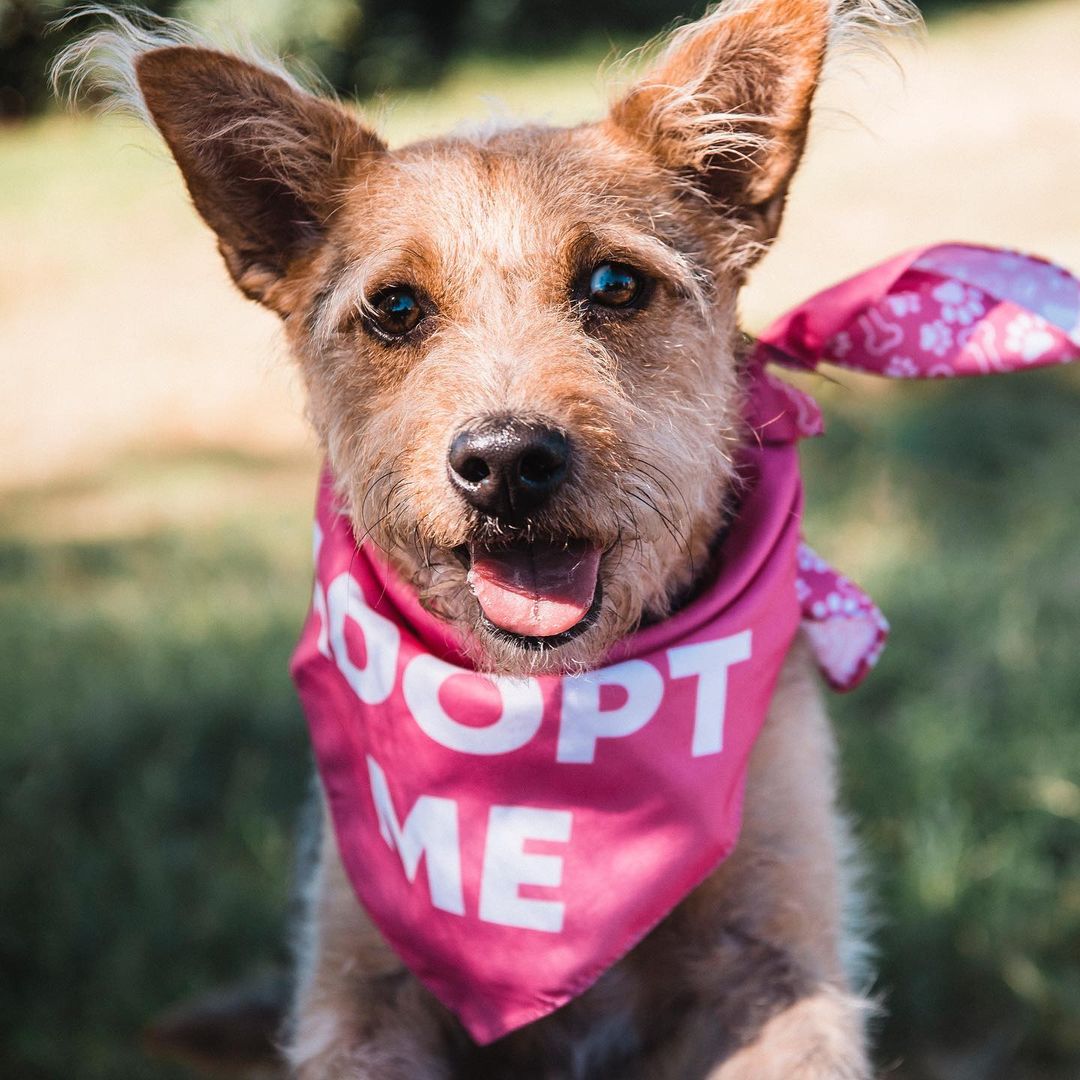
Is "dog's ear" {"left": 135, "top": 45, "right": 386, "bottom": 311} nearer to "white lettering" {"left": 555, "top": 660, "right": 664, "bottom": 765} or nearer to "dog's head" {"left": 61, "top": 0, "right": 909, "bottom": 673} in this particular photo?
"dog's head" {"left": 61, "top": 0, "right": 909, "bottom": 673}

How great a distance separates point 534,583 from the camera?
2611 mm

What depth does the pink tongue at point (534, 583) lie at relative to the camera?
2564 millimetres

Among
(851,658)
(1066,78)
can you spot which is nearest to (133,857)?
(851,658)

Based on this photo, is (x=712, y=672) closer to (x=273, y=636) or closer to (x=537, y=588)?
(x=537, y=588)

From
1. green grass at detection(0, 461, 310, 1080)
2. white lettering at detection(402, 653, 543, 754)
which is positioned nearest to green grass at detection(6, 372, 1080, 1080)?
green grass at detection(0, 461, 310, 1080)

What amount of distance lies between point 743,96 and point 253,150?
1146mm

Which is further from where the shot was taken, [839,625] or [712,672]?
[839,625]

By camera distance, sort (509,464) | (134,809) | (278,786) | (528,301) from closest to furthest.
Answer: (509,464) < (528,301) < (134,809) < (278,786)

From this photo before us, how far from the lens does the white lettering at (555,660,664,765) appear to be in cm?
282

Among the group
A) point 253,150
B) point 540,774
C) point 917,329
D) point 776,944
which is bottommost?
point 776,944

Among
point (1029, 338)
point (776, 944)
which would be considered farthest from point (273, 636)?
point (1029, 338)

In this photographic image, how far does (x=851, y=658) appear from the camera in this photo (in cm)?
327

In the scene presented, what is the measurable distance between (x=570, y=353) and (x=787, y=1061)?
158 centimetres

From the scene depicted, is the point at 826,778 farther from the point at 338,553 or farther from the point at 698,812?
the point at 338,553
